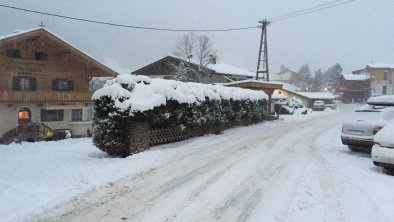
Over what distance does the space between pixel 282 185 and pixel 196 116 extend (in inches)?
315

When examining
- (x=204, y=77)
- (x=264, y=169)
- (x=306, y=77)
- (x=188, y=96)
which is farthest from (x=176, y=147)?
(x=306, y=77)

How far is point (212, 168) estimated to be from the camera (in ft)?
28.9

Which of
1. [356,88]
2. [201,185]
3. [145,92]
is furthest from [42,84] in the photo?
[356,88]

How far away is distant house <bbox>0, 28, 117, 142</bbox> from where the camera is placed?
84.7ft

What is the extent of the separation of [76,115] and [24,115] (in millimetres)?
4703

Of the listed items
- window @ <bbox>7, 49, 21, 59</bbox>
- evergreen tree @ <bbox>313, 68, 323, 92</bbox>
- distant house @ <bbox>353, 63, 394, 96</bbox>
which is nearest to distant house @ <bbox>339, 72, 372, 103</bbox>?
distant house @ <bbox>353, 63, 394, 96</bbox>

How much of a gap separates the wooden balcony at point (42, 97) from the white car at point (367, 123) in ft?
78.7

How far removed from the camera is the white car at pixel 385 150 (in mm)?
8055

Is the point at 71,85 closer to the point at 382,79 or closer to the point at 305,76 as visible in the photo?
the point at 382,79

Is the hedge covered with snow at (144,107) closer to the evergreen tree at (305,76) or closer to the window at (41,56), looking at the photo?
the window at (41,56)

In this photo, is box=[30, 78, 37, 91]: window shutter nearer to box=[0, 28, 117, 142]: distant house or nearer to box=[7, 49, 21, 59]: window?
box=[0, 28, 117, 142]: distant house

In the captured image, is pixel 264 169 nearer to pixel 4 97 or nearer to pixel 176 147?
pixel 176 147

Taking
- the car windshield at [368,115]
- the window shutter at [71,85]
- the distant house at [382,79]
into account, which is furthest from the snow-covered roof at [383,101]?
the distant house at [382,79]

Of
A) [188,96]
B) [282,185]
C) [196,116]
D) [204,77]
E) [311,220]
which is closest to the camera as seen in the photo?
[311,220]
